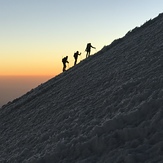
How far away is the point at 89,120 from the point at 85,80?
802cm

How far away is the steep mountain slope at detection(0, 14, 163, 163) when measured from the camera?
8602mm

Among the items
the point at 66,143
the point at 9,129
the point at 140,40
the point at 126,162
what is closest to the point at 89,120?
the point at 66,143

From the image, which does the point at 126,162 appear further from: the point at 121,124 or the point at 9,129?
the point at 9,129

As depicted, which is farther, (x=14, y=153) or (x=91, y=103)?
(x=91, y=103)

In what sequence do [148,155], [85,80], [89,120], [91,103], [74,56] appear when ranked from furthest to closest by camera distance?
[74,56], [85,80], [91,103], [89,120], [148,155]

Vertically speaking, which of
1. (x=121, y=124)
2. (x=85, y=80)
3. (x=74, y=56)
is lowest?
(x=121, y=124)

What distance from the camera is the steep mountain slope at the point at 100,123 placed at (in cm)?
860

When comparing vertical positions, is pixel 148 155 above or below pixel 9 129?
below

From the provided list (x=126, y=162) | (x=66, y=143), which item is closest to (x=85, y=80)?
(x=66, y=143)

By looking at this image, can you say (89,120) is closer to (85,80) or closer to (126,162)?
(126,162)

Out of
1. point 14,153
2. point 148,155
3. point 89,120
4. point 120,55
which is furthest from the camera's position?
point 120,55

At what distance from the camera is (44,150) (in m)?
10.8

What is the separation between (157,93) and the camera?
10.6m

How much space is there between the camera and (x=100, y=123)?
414 inches
